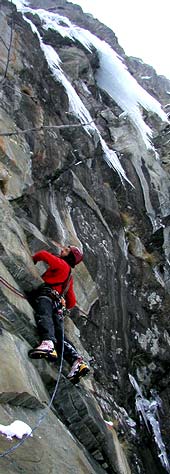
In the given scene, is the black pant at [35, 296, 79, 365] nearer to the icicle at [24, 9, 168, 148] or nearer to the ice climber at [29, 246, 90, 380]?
the ice climber at [29, 246, 90, 380]

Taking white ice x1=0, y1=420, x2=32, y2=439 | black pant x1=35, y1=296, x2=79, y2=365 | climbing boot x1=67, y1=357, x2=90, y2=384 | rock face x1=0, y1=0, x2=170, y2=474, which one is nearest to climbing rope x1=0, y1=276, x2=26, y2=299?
rock face x1=0, y1=0, x2=170, y2=474

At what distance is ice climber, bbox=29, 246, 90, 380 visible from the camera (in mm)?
5836

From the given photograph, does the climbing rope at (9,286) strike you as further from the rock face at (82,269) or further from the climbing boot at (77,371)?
the climbing boot at (77,371)

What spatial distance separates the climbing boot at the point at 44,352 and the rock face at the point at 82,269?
0.15 m

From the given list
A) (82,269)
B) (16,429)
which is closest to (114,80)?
(82,269)

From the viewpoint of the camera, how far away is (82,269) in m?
10.1

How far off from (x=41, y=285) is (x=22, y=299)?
0.73 metres

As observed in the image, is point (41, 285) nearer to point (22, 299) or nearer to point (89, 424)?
point (22, 299)

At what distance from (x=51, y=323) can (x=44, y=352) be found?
2.06ft

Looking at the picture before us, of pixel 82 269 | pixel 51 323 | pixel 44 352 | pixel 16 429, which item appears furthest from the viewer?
pixel 82 269

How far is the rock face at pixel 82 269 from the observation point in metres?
5.35

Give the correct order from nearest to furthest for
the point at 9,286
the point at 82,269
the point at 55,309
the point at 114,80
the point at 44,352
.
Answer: the point at 44,352
the point at 9,286
the point at 55,309
the point at 82,269
the point at 114,80

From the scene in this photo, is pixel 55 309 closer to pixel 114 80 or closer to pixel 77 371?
pixel 77 371

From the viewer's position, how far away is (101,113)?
18766 millimetres
